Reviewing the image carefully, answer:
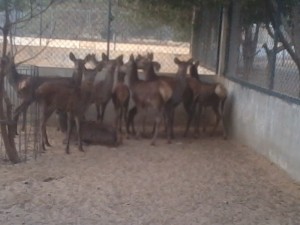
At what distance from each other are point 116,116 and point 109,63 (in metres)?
0.90

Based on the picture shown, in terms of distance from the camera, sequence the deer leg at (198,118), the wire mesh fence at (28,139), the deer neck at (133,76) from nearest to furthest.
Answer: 1. the wire mesh fence at (28,139)
2. the deer neck at (133,76)
3. the deer leg at (198,118)

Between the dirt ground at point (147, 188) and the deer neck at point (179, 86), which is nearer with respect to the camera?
the dirt ground at point (147, 188)

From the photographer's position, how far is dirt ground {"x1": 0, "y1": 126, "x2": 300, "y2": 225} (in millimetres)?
5750

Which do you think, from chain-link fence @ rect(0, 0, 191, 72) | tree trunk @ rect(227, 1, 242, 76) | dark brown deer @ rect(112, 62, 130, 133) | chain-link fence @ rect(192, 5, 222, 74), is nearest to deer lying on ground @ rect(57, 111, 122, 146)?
dark brown deer @ rect(112, 62, 130, 133)

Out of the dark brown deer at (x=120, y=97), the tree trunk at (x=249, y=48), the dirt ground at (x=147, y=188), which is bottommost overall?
the dirt ground at (x=147, y=188)

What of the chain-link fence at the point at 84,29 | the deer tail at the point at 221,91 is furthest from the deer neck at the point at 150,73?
the chain-link fence at the point at 84,29

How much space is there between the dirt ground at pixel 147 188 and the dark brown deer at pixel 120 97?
105 cm

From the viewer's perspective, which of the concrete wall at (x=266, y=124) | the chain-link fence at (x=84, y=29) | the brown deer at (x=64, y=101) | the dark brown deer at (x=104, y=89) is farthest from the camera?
the chain-link fence at (x=84, y=29)

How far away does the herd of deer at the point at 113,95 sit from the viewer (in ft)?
28.0

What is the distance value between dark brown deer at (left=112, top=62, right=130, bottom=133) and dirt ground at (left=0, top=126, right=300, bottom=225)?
1049 millimetres

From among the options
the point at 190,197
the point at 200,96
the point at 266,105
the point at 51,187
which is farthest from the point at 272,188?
the point at 200,96

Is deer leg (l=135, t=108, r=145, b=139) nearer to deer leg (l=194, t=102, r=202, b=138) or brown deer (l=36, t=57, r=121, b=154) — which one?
deer leg (l=194, t=102, r=202, b=138)

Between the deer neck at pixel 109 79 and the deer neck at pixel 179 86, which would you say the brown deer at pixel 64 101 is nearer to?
the deer neck at pixel 109 79

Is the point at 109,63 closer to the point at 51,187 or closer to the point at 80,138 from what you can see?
the point at 80,138
